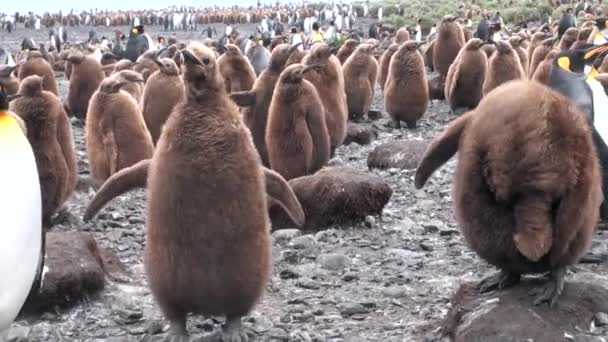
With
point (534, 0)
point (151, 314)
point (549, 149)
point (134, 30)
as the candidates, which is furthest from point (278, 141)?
point (534, 0)

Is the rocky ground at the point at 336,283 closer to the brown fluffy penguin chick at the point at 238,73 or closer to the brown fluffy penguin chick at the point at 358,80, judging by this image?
the brown fluffy penguin chick at the point at 238,73

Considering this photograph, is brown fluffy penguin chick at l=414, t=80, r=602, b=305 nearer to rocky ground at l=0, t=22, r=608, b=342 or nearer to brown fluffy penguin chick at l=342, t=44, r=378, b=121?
rocky ground at l=0, t=22, r=608, b=342

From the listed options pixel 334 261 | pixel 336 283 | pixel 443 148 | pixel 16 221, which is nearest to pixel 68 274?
pixel 16 221

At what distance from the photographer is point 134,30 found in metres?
20.8

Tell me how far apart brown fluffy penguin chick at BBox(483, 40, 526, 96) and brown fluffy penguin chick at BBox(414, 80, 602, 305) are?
6.81 meters

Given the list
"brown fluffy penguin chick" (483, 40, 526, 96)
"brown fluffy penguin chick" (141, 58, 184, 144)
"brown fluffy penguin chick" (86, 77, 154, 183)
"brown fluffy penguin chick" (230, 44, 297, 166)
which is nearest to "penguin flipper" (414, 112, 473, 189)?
"brown fluffy penguin chick" (230, 44, 297, 166)

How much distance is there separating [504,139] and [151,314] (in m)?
2.00

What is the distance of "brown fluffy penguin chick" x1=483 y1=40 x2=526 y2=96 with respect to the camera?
10.1 meters

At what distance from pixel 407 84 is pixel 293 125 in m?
3.74

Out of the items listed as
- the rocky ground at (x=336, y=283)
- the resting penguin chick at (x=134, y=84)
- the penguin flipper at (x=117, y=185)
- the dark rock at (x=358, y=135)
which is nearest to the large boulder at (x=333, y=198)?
the rocky ground at (x=336, y=283)

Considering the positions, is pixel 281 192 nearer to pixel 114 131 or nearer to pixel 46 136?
pixel 46 136

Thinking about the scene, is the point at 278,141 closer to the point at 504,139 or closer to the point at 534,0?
the point at 504,139

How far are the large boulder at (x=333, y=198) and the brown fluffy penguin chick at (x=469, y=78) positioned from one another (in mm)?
5233

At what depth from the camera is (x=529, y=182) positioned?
10.5ft
